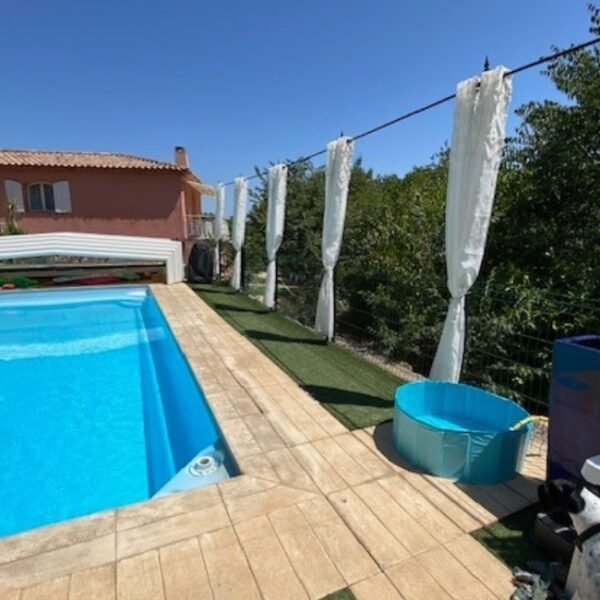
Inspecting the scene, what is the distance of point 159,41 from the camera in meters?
8.62

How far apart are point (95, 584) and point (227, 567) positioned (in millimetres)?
524

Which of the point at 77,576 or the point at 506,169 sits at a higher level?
the point at 506,169

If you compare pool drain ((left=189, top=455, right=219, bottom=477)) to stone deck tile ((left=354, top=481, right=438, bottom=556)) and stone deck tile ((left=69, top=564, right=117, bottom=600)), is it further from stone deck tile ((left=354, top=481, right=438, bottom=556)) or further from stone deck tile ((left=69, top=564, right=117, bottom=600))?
stone deck tile ((left=354, top=481, right=438, bottom=556))

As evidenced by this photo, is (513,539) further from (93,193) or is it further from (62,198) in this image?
(62,198)

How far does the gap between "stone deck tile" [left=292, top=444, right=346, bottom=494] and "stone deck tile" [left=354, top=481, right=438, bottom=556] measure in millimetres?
135

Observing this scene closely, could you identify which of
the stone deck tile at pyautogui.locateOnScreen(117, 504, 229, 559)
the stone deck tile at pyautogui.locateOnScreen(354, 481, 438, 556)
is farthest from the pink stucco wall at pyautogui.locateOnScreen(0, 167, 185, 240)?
the stone deck tile at pyautogui.locateOnScreen(354, 481, 438, 556)

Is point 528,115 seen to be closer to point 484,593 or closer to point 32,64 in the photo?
point 484,593

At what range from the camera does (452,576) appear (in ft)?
5.38

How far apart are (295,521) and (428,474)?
89cm

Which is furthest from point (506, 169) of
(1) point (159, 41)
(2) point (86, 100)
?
(2) point (86, 100)

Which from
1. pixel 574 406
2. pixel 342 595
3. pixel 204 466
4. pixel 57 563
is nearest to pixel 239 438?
pixel 204 466

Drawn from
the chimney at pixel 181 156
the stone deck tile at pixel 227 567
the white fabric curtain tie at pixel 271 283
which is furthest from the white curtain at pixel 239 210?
the chimney at pixel 181 156

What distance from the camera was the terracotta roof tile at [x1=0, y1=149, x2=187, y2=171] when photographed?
44.9 feet

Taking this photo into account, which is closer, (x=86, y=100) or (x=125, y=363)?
(x=125, y=363)
